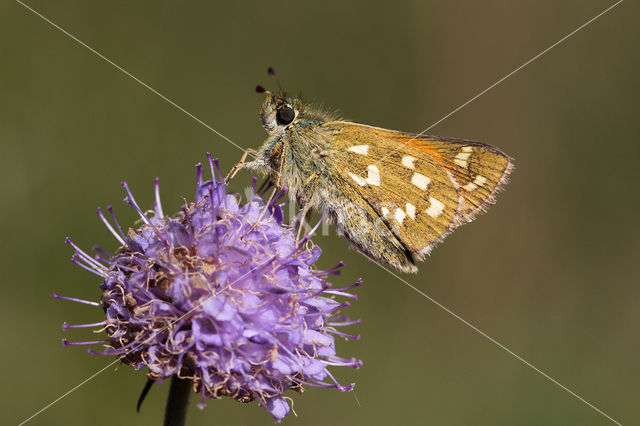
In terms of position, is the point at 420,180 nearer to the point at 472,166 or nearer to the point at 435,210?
the point at 435,210

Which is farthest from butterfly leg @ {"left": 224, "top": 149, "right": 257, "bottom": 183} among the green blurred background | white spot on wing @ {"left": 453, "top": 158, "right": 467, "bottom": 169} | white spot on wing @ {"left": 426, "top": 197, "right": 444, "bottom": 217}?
the green blurred background

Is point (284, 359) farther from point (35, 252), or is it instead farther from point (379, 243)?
point (35, 252)

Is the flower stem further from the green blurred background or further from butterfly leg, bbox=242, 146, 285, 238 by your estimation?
the green blurred background

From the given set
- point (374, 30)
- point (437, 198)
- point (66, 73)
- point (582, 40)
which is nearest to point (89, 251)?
point (66, 73)

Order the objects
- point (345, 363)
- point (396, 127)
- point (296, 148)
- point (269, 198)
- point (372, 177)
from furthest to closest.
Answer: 1. point (396, 127)
2. point (372, 177)
3. point (296, 148)
4. point (269, 198)
5. point (345, 363)

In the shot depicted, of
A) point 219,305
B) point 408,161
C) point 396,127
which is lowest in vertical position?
point 219,305

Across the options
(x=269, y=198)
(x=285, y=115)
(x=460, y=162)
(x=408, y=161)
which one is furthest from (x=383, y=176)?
(x=269, y=198)

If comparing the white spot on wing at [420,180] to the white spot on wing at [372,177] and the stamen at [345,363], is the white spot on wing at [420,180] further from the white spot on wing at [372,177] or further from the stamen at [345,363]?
the stamen at [345,363]
